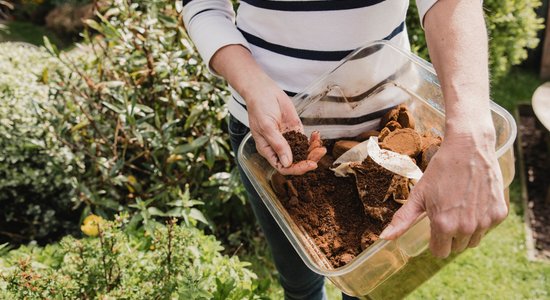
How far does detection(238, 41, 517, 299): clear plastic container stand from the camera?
1138 mm

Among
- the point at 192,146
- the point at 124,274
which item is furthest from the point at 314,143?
the point at 192,146

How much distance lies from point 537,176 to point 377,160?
2.87m

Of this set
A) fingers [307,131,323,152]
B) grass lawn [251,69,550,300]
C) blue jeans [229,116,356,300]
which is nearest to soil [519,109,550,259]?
grass lawn [251,69,550,300]

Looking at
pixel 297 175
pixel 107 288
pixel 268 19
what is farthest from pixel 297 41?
pixel 107 288

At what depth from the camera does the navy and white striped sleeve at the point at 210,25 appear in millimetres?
1416

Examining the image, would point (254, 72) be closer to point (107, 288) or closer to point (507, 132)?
point (507, 132)

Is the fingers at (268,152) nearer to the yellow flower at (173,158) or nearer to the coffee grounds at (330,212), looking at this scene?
the coffee grounds at (330,212)

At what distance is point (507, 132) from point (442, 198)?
1.07ft

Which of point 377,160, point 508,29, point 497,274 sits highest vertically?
point 377,160

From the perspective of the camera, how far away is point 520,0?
3.33 meters

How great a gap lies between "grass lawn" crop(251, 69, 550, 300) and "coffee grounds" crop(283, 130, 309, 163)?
1.60 metres

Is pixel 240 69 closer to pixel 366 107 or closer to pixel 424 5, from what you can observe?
pixel 366 107

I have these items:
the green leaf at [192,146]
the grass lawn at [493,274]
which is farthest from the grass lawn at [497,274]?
the green leaf at [192,146]

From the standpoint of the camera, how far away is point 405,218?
0.95m
